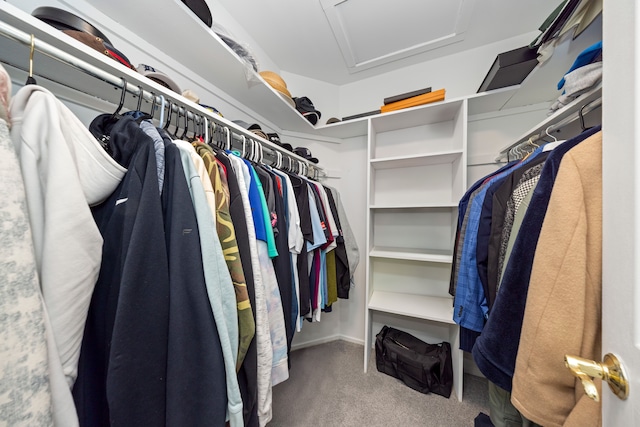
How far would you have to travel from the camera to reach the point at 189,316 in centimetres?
46

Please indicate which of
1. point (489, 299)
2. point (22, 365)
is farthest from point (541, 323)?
point (22, 365)

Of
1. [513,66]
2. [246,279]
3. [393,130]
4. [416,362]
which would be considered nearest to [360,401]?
[416,362]

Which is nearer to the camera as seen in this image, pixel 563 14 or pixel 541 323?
pixel 541 323

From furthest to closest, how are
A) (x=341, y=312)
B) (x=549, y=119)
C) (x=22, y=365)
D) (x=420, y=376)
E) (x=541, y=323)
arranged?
(x=341, y=312) → (x=420, y=376) → (x=549, y=119) → (x=541, y=323) → (x=22, y=365)

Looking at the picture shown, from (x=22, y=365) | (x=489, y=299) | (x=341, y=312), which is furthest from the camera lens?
(x=341, y=312)

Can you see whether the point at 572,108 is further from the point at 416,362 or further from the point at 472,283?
the point at 416,362

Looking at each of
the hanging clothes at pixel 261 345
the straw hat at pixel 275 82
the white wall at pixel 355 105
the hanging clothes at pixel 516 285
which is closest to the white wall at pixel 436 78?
the white wall at pixel 355 105

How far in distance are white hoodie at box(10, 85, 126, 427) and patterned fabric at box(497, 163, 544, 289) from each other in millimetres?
1103

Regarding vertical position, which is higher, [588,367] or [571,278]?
[571,278]

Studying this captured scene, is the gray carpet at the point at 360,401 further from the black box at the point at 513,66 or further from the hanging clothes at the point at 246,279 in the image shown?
the black box at the point at 513,66

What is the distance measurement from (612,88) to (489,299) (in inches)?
26.3

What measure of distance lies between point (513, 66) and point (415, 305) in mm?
1514

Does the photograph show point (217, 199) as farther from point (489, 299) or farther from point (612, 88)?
point (489, 299)

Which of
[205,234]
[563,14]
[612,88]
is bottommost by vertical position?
[205,234]
